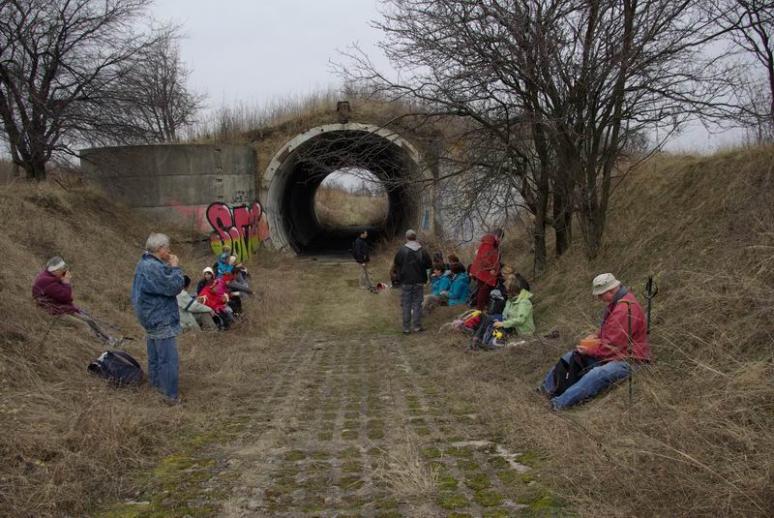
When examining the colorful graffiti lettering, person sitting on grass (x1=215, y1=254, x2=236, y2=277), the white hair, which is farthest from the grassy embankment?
the colorful graffiti lettering

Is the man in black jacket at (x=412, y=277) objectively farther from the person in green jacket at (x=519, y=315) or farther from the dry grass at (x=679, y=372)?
the person in green jacket at (x=519, y=315)

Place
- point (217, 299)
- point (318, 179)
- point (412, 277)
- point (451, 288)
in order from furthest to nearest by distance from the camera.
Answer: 1. point (318, 179)
2. point (451, 288)
3. point (412, 277)
4. point (217, 299)

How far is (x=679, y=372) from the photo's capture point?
4.65 meters

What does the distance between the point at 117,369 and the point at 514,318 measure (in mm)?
4456

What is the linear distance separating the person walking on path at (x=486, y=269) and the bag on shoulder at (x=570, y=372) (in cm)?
407

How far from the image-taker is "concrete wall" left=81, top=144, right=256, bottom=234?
53.8ft

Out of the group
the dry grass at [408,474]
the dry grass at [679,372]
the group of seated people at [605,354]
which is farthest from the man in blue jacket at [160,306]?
the group of seated people at [605,354]

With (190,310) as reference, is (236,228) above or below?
above

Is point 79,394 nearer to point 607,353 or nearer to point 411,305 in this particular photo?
point 607,353

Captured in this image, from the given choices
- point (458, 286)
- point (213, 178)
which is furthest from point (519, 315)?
point (213, 178)

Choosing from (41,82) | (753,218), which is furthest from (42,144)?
(753,218)

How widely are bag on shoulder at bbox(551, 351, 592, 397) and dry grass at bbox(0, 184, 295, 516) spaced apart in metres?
2.89

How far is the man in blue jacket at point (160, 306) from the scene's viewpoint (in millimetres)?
5520

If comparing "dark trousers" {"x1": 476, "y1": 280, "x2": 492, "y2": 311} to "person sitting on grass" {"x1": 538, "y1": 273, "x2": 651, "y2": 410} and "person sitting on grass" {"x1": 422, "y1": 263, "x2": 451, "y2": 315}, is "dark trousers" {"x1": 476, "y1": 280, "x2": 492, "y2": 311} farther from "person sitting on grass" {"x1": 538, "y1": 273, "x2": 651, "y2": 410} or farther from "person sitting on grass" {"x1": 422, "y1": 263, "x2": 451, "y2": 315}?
"person sitting on grass" {"x1": 538, "y1": 273, "x2": 651, "y2": 410}
